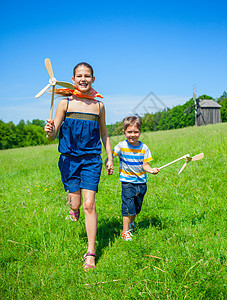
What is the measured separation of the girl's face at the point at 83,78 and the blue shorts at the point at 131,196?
143 cm

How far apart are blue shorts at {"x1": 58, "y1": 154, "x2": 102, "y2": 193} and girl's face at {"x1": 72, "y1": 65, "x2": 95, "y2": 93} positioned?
861 millimetres

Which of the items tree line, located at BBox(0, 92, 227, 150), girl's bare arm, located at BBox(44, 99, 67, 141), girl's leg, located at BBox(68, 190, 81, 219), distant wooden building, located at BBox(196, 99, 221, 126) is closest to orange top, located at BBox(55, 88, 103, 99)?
girl's bare arm, located at BBox(44, 99, 67, 141)

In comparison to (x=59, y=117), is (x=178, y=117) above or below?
above

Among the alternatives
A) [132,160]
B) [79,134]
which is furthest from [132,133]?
[79,134]

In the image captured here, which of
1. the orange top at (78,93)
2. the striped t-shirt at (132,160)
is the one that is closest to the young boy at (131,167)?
the striped t-shirt at (132,160)

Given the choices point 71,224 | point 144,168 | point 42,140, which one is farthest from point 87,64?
point 42,140

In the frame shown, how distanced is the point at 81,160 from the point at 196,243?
65.7 inches

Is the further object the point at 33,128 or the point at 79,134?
the point at 33,128

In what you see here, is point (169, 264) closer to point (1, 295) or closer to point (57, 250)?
point (57, 250)

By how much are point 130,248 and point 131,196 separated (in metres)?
0.76

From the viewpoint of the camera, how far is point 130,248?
10.2 ft

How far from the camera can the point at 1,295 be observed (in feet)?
8.46

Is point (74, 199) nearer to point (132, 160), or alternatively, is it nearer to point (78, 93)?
point (132, 160)

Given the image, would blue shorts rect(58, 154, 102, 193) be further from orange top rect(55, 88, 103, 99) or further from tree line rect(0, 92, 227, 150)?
tree line rect(0, 92, 227, 150)
